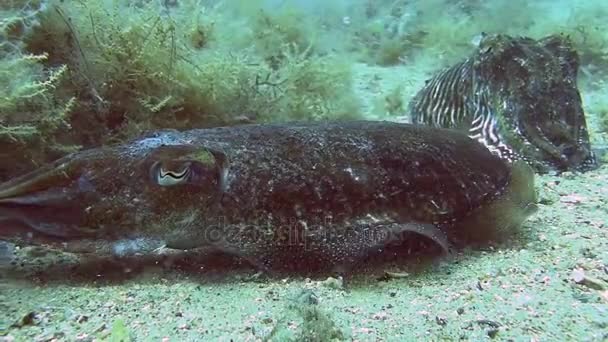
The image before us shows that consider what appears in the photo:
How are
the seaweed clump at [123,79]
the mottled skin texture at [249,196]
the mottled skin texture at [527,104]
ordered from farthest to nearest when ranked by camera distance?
the mottled skin texture at [527,104], the seaweed clump at [123,79], the mottled skin texture at [249,196]

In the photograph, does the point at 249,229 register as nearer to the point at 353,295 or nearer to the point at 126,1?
the point at 353,295

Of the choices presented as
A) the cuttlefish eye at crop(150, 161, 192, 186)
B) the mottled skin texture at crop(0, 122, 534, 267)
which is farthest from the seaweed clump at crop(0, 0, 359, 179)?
the cuttlefish eye at crop(150, 161, 192, 186)

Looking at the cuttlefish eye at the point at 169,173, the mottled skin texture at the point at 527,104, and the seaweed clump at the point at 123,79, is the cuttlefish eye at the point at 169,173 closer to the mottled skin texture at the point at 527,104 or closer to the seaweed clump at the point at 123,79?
the seaweed clump at the point at 123,79

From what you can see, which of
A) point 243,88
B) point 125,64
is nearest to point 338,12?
point 243,88

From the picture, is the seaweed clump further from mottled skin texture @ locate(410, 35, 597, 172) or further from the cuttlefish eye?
mottled skin texture @ locate(410, 35, 597, 172)

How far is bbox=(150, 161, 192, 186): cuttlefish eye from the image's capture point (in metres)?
2.68

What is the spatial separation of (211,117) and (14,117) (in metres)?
1.85

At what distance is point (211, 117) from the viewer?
4.92 meters

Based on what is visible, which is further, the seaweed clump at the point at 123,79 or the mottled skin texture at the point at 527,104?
the mottled skin texture at the point at 527,104

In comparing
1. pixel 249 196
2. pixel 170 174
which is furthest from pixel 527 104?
pixel 170 174

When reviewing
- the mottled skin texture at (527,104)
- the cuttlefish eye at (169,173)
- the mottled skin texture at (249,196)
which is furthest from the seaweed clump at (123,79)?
the mottled skin texture at (527,104)

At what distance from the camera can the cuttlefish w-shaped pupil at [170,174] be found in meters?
2.68

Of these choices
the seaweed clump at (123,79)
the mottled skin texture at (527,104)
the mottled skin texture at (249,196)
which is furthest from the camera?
the mottled skin texture at (527,104)

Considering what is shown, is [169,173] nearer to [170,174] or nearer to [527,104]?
[170,174]
